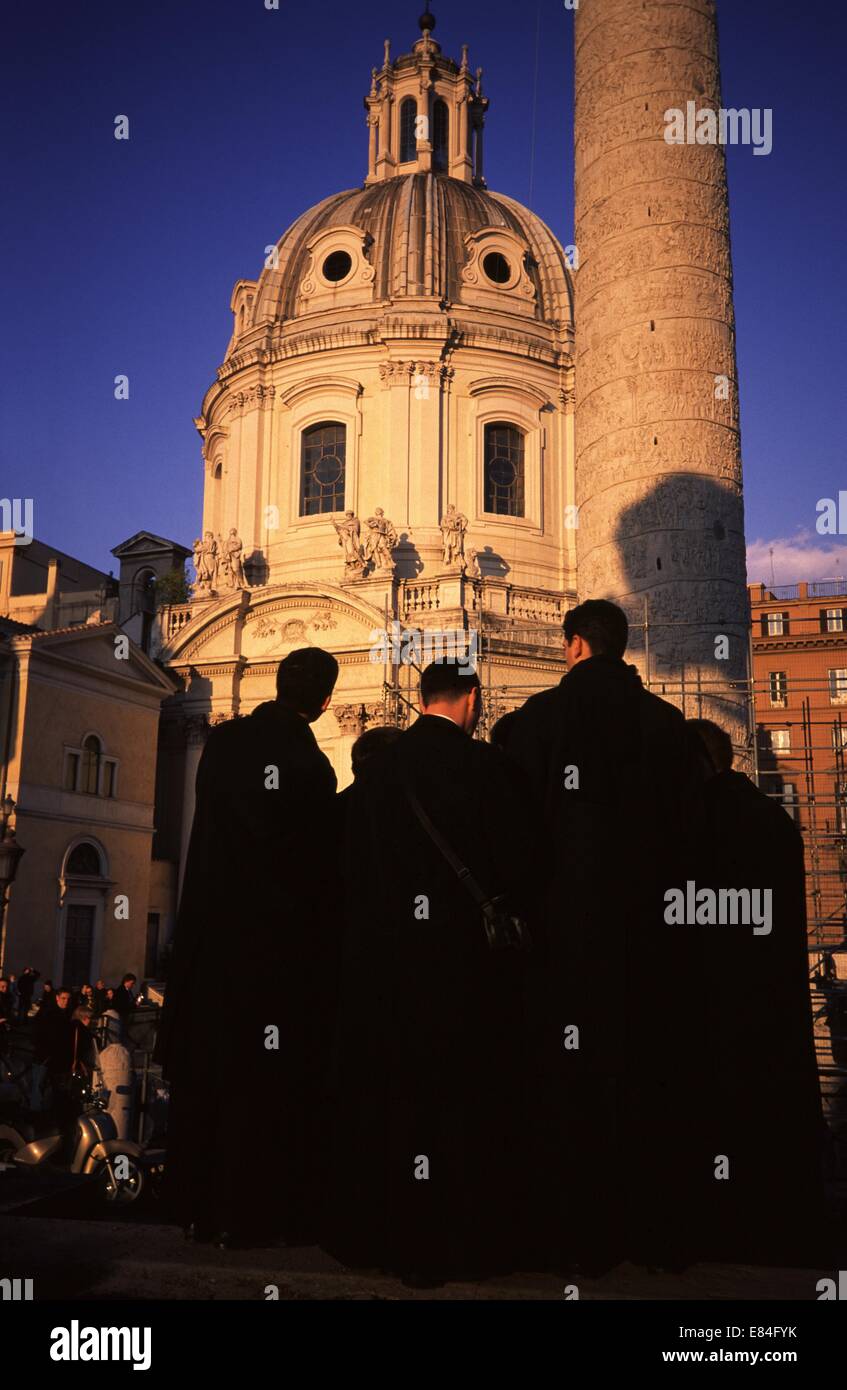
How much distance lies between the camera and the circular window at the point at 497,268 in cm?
3400

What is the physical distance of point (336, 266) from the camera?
3450cm

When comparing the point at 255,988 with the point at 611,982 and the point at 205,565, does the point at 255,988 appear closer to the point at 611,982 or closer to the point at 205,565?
the point at 611,982

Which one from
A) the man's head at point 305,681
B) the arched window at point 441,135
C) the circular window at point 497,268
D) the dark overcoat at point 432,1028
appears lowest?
the dark overcoat at point 432,1028

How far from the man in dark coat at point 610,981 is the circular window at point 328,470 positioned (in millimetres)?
29239

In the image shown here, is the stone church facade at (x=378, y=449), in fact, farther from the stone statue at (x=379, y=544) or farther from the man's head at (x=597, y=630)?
the man's head at (x=597, y=630)

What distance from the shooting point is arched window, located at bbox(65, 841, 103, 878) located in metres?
25.0

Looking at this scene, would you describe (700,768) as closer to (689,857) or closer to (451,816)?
(689,857)

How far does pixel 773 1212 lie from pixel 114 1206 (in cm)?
242

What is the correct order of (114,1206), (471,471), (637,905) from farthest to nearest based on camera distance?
1. (471,471)
2. (114,1206)
3. (637,905)

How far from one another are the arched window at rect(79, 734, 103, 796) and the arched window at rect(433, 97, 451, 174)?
24.1 metres

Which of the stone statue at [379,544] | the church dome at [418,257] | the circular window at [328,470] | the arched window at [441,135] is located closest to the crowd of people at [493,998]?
the stone statue at [379,544]

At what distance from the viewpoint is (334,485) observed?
32406 millimetres
